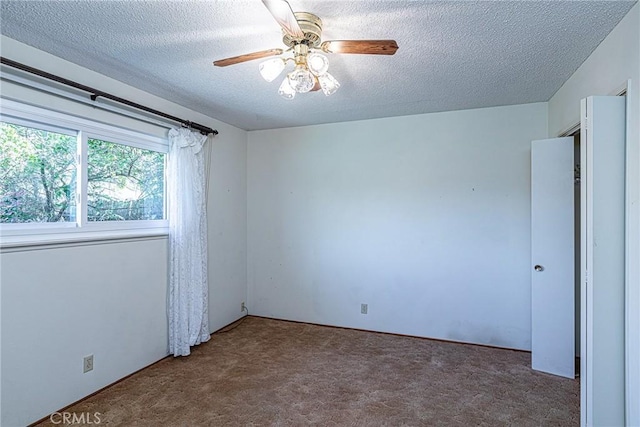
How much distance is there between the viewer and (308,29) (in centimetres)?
175

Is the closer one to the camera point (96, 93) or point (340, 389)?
point (96, 93)

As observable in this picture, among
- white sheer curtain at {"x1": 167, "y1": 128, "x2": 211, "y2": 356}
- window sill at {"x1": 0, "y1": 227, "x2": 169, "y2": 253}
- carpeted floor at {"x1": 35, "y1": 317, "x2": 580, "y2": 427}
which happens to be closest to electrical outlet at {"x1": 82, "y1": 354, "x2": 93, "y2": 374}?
carpeted floor at {"x1": 35, "y1": 317, "x2": 580, "y2": 427}

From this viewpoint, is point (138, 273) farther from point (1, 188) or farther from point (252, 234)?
point (252, 234)

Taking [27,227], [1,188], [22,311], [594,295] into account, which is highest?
[1,188]

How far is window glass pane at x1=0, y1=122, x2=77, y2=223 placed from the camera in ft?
6.70

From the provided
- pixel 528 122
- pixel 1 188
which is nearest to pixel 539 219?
pixel 528 122

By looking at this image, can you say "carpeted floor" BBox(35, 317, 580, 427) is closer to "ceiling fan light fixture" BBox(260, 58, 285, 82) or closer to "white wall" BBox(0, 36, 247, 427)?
"white wall" BBox(0, 36, 247, 427)

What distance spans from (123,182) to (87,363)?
4.66 feet

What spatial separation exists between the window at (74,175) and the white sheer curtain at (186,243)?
18 cm

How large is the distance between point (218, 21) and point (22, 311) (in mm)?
2106

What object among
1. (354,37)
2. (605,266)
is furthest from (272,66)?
(605,266)

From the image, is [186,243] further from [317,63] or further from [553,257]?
[553,257]

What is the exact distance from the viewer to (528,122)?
3215mm

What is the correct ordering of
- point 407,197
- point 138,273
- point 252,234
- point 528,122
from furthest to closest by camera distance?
point 252,234 → point 407,197 → point 528,122 → point 138,273
